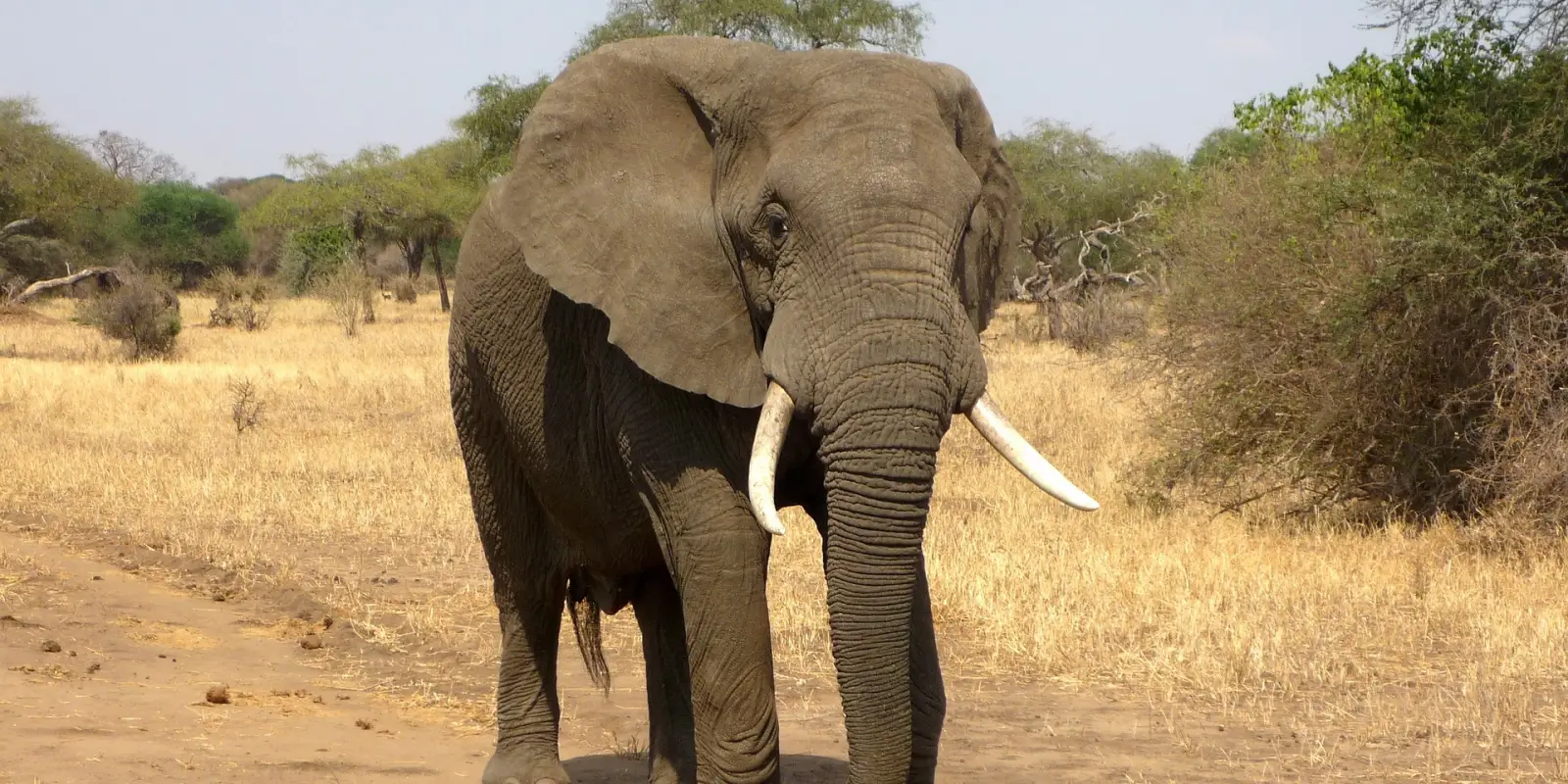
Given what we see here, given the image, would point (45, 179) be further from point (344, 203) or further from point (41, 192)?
point (344, 203)

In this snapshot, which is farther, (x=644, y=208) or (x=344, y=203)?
(x=344, y=203)

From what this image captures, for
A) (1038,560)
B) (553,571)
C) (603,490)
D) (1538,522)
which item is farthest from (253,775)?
(1538,522)

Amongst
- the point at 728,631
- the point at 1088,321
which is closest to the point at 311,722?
the point at 728,631

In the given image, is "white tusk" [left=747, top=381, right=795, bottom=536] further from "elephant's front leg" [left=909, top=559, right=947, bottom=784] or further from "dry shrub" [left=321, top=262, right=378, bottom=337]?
"dry shrub" [left=321, top=262, right=378, bottom=337]

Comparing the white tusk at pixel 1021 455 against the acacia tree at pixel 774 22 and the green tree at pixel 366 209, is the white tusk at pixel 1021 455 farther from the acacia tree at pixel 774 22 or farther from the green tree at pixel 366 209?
the green tree at pixel 366 209

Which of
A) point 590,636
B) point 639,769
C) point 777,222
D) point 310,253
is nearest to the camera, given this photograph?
point 777,222

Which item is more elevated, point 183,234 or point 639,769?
point 183,234

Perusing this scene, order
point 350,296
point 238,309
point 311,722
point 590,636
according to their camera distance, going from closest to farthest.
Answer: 1. point 590,636
2. point 311,722
3. point 350,296
4. point 238,309

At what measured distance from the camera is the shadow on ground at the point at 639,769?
564 cm

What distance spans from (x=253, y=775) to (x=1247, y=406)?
736 centimetres

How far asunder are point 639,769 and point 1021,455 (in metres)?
2.67

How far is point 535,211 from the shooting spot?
436 cm

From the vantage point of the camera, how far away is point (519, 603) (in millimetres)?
5695

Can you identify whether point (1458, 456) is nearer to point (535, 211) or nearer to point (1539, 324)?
point (1539, 324)
